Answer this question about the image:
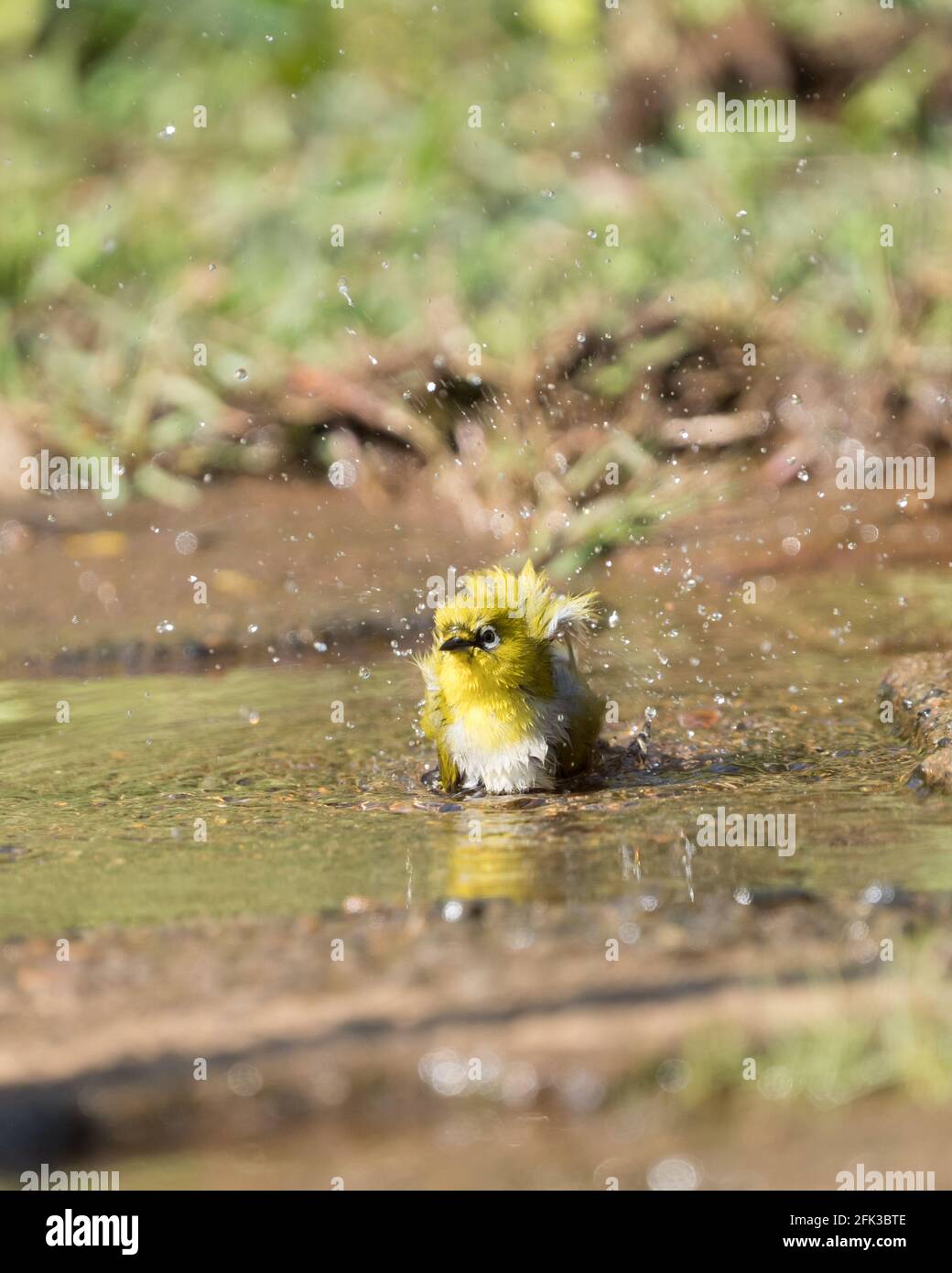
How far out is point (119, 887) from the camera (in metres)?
3.33

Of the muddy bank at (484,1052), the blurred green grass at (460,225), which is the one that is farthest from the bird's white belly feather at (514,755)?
the blurred green grass at (460,225)

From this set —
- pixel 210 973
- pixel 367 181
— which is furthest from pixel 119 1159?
pixel 367 181

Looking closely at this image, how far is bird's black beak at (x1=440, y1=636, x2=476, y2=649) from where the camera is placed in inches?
167

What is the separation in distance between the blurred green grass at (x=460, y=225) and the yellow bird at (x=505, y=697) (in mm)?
2177

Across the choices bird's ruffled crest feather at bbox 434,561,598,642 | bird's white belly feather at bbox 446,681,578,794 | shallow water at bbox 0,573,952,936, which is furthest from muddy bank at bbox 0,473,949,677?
bird's white belly feather at bbox 446,681,578,794

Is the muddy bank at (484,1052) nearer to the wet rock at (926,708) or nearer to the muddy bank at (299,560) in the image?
the wet rock at (926,708)

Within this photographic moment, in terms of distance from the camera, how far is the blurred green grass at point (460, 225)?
7539 millimetres

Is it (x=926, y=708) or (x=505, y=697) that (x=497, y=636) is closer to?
(x=505, y=697)

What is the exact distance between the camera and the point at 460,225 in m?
8.48

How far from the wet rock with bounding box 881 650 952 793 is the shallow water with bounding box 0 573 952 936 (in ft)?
0.18

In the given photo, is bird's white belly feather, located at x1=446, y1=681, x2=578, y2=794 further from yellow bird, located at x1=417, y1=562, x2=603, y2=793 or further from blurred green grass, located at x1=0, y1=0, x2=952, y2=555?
blurred green grass, located at x1=0, y1=0, x2=952, y2=555

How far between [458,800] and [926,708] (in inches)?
44.0

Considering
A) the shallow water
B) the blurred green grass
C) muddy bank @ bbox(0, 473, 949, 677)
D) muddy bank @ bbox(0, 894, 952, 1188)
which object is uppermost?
the blurred green grass

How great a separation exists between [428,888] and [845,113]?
6.81m
